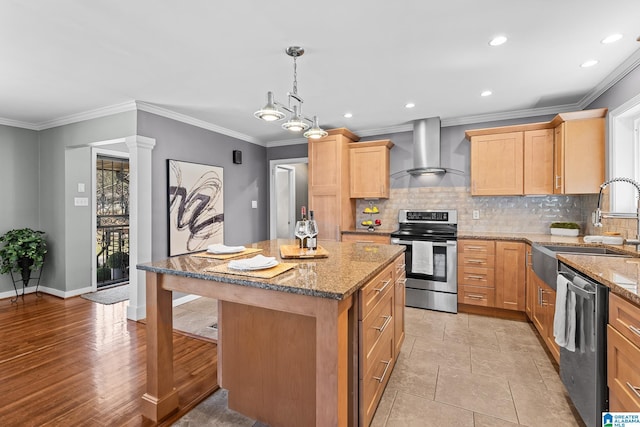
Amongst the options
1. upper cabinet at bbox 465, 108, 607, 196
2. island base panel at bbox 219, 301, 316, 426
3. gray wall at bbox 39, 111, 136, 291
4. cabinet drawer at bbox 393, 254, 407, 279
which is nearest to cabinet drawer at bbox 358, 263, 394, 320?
cabinet drawer at bbox 393, 254, 407, 279

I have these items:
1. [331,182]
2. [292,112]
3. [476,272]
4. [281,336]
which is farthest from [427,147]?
[281,336]

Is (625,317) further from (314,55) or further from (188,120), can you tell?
(188,120)

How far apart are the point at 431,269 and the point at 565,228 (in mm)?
1521

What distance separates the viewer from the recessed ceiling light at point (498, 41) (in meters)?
2.17

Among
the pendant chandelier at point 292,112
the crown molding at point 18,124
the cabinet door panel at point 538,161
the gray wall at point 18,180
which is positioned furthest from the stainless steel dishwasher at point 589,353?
the crown molding at point 18,124

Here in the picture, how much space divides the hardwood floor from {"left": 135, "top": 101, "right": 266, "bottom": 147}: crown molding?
2393 millimetres

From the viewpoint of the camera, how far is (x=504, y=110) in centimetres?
377

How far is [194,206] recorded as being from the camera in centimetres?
412

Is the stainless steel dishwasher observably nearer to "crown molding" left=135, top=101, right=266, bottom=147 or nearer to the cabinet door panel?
the cabinet door panel

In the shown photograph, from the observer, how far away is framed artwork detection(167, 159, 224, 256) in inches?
151

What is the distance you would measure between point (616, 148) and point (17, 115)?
676 cm

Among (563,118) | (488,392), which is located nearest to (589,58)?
(563,118)

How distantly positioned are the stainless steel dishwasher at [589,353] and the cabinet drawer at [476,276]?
1640 millimetres

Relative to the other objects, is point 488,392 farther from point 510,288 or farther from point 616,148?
point 616,148
